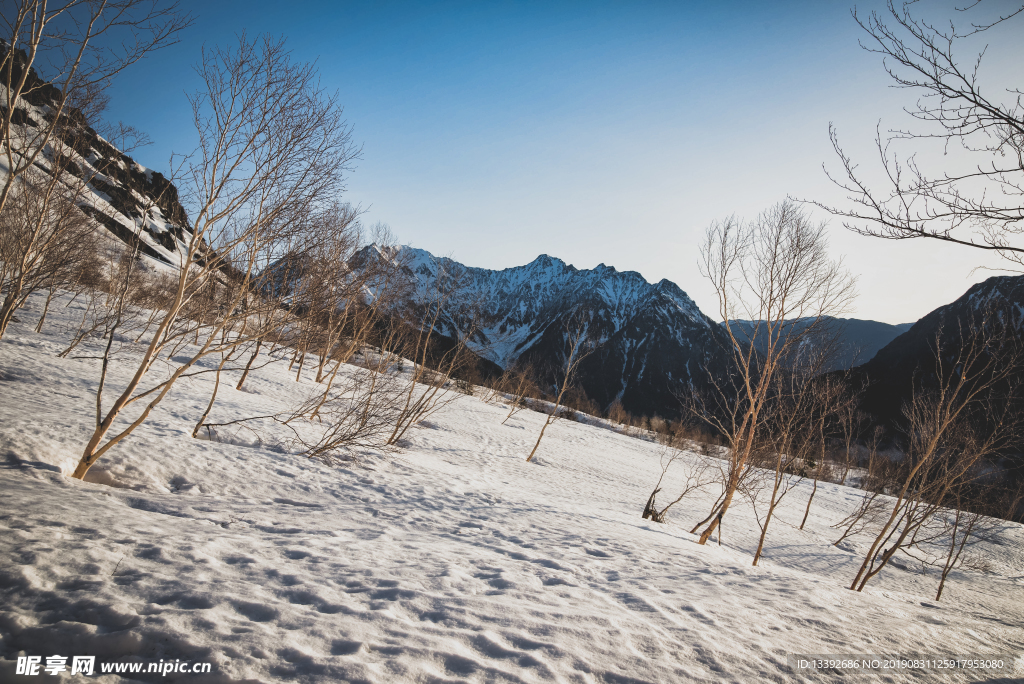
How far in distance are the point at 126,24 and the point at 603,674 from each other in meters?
8.60

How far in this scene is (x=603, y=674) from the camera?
2346mm

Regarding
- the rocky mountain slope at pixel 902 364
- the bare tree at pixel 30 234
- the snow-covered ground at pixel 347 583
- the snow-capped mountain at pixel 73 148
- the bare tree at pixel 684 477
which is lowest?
the bare tree at pixel 684 477

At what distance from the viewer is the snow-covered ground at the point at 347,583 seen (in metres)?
2.15

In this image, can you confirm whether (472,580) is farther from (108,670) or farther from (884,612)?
(884,612)

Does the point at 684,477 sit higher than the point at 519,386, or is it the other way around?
the point at 519,386

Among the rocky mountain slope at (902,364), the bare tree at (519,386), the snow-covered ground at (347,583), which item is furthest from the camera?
the rocky mountain slope at (902,364)

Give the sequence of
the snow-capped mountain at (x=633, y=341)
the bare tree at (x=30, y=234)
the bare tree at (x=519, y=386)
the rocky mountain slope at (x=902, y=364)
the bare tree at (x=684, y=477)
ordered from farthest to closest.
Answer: the snow-capped mountain at (x=633, y=341) < the rocky mountain slope at (x=902, y=364) < the bare tree at (x=519, y=386) < the bare tree at (x=684, y=477) < the bare tree at (x=30, y=234)

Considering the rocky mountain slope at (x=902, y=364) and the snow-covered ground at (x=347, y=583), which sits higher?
the rocky mountain slope at (x=902, y=364)

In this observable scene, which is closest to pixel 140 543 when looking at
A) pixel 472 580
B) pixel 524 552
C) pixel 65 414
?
pixel 472 580

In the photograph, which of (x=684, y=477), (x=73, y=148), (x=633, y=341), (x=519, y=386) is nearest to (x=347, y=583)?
(x=73, y=148)

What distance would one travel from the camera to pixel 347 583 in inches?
126

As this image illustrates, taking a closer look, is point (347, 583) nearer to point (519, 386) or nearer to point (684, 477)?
point (684, 477)

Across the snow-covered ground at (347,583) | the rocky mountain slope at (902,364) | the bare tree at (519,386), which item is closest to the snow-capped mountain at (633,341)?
the rocky mountain slope at (902,364)

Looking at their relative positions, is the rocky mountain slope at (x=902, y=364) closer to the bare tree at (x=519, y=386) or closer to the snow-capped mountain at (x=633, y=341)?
the snow-capped mountain at (x=633, y=341)
